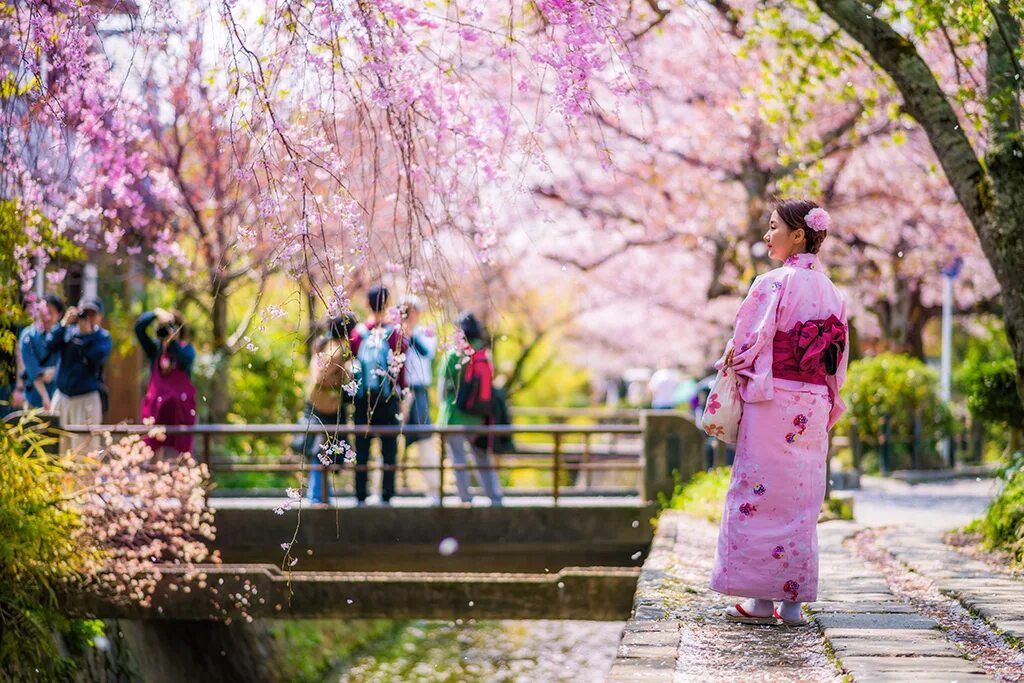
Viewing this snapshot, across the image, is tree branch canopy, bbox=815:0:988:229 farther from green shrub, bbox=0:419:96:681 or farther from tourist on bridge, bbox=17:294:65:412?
tourist on bridge, bbox=17:294:65:412

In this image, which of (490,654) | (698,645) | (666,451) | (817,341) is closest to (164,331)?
(666,451)

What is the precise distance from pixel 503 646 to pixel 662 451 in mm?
4547

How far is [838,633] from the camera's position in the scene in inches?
190

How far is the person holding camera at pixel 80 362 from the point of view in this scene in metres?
10.4

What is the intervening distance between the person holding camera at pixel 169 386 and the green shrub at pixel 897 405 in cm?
866

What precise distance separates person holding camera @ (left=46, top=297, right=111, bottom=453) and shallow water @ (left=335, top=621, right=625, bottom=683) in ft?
12.2

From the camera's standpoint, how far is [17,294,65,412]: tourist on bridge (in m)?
10.5

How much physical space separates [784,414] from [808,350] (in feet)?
0.88

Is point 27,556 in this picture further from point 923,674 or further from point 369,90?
point 923,674

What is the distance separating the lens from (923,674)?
4.07 meters

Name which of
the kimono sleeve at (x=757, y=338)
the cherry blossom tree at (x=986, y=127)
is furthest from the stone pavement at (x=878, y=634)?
the cherry blossom tree at (x=986, y=127)

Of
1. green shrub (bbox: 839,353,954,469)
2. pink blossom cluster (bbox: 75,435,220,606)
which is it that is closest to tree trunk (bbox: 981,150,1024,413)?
pink blossom cluster (bbox: 75,435,220,606)

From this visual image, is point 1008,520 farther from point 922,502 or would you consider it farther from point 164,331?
point 164,331

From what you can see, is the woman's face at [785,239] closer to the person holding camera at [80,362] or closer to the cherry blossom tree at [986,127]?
the cherry blossom tree at [986,127]
